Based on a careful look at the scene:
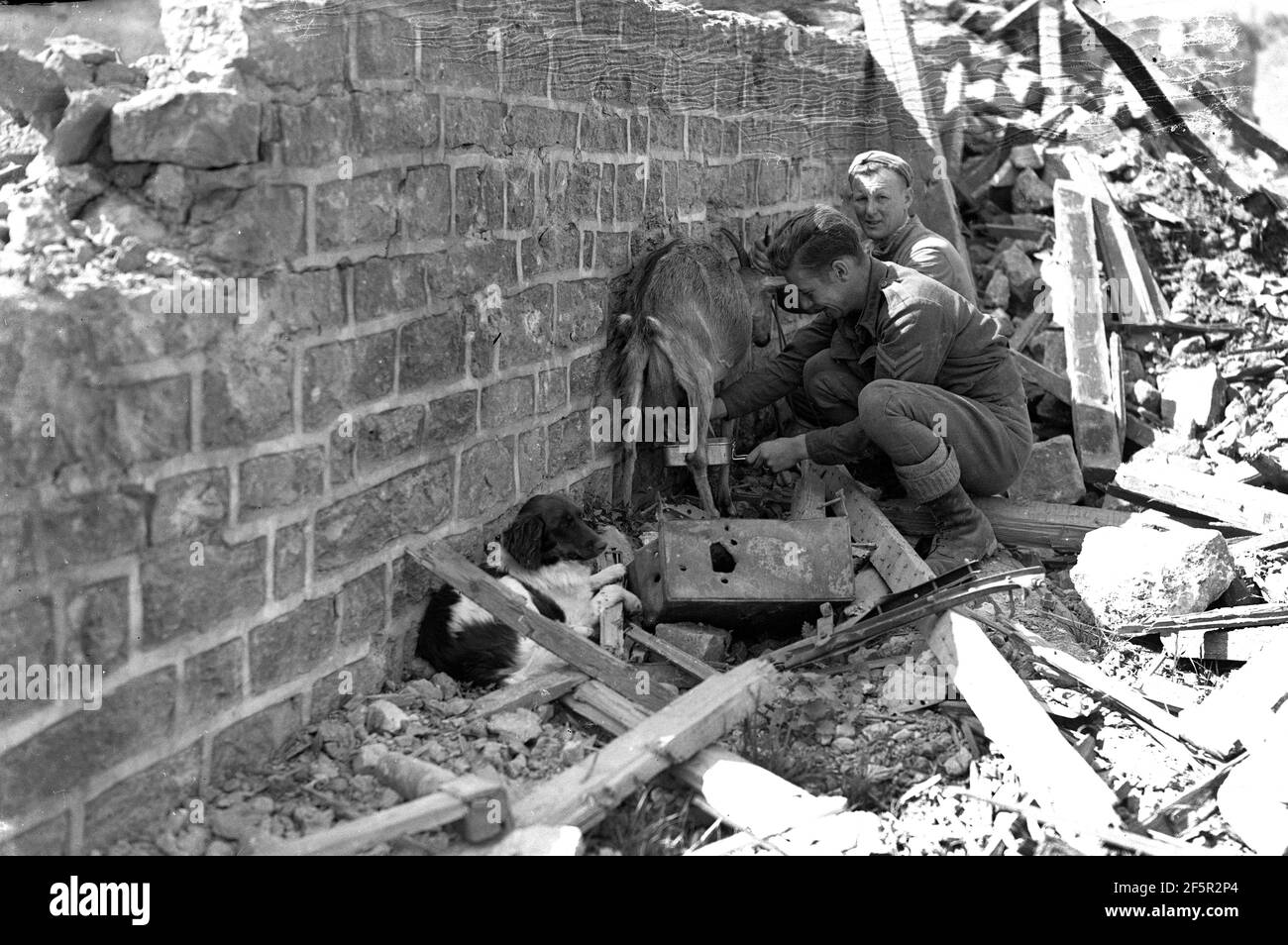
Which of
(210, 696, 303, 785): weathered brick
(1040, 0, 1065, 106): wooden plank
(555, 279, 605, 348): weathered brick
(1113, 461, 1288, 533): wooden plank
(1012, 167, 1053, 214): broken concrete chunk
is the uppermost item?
(1040, 0, 1065, 106): wooden plank

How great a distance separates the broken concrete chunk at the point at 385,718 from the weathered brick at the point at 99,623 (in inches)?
39.6

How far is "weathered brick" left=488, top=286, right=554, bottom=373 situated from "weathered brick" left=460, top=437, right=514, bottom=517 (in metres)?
0.35

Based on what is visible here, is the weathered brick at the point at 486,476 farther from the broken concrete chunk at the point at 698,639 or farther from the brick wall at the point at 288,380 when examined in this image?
the broken concrete chunk at the point at 698,639

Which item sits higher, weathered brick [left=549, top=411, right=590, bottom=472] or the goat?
the goat

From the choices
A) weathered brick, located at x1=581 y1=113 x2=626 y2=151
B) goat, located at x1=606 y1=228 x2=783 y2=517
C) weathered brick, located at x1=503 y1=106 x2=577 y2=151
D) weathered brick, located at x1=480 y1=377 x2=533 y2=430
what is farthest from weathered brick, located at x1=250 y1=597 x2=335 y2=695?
weathered brick, located at x1=581 y1=113 x2=626 y2=151

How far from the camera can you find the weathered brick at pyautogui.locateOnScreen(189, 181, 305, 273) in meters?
3.50

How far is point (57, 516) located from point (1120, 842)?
3.09 metres

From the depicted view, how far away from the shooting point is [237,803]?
3.56 meters

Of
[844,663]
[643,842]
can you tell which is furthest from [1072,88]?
[643,842]

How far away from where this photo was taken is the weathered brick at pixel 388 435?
13.4 ft

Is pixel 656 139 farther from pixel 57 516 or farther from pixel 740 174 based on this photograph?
pixel 57 516

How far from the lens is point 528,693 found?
4.25 meters

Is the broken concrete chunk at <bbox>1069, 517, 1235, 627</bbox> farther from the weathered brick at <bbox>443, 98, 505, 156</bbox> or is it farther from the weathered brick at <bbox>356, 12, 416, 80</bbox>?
the weathered brick at <bbox>356, 12, 416, 80</bbox>

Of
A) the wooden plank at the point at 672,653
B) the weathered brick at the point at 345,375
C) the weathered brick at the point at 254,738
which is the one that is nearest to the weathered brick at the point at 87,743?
the weathered brick at the point at 254,738
